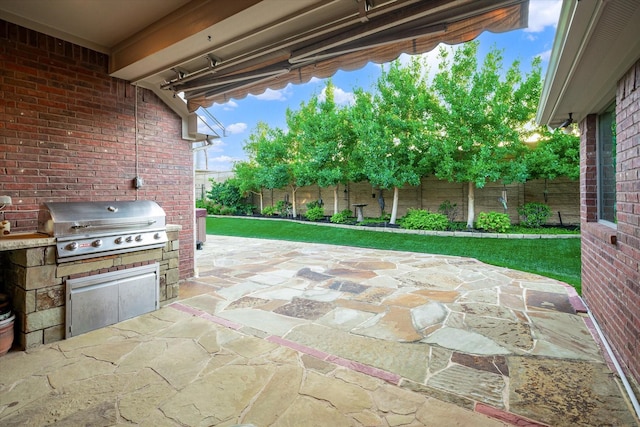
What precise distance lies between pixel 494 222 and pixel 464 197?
1761mm

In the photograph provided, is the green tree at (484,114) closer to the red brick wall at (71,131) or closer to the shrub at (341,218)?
the shrub at (341,218)

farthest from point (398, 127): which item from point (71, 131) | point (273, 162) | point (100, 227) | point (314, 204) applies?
point (100, 227)

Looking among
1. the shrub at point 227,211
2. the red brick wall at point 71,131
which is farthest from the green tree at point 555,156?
the shrub at point 227,211

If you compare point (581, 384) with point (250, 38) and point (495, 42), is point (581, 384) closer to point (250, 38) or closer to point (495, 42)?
point (250, 38)

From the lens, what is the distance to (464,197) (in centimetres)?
1098

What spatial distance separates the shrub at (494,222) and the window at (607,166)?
6.11 meters

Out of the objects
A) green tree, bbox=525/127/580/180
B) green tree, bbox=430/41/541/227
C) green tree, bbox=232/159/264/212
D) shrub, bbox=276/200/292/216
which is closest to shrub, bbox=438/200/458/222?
green tree, bbox=430/41/541/227

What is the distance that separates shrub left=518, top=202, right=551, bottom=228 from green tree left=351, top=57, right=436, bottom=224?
3.24m

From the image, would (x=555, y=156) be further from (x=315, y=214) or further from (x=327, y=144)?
(x=315, y=214)

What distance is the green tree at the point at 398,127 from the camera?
10164 mm

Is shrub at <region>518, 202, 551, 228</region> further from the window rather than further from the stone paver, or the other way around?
the window

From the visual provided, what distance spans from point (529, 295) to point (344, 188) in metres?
9.95

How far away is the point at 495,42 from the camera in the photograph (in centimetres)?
938

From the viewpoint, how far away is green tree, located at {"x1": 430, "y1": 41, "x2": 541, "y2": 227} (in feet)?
30.3
